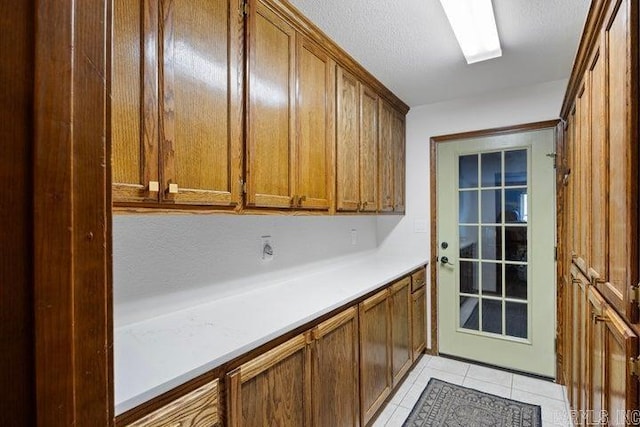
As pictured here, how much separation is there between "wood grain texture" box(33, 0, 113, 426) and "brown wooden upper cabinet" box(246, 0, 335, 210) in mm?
995

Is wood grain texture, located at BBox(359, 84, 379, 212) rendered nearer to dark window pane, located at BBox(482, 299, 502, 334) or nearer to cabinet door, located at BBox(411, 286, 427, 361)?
cabinet door, located at BBox(411, 286, 427, 361)

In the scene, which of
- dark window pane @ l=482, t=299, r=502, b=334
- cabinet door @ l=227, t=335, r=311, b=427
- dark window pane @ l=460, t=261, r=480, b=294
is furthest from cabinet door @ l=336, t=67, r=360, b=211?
dark window pane @ l=482, t=299, r=502, b=334

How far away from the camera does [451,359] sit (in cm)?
294

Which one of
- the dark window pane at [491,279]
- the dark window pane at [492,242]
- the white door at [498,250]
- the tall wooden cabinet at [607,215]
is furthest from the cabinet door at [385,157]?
the tall wooden cabinet at [607,215]

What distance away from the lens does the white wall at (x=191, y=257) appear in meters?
1.29

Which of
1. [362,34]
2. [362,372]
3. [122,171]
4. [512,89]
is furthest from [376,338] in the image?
[512,89]

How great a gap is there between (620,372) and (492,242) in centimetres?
196

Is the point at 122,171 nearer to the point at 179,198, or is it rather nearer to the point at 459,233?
the point at 179,198

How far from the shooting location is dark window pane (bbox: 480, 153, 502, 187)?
2754 mm

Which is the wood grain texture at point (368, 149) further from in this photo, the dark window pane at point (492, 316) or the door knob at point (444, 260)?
the dark window pane at point (492, 316)

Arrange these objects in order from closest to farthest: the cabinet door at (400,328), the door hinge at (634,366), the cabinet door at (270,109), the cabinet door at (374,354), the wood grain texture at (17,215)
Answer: the wood grain texture at (17,215)
the door hinge at (634,366)
the cabinet door at (270,109)
the cabinet door at (374,354)
the cabinet door at (400,328)

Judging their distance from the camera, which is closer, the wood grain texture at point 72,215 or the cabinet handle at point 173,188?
the wood grain texture at point 72,215

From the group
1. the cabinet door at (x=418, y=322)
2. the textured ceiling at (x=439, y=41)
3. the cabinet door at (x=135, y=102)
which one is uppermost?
the textured ceiling at (x=439, y=41)

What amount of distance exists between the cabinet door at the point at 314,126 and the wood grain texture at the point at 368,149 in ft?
1.33
